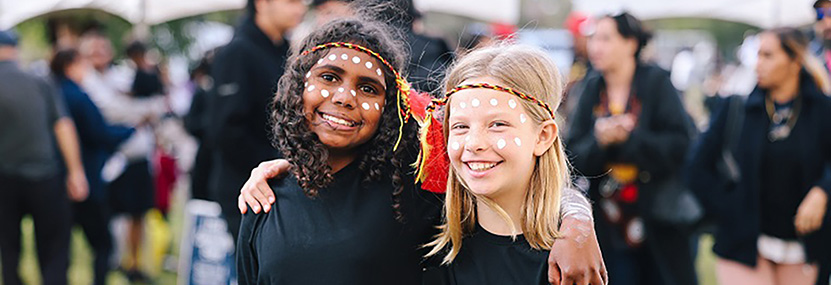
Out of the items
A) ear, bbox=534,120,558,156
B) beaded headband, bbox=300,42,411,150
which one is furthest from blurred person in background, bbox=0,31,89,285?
ear, bbox=534,120,558,156

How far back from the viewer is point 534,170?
203 cm

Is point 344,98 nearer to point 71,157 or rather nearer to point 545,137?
point 545,137

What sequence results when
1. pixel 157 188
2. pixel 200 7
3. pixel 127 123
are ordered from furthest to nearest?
pixel 200 7 < pixel 157 188 < pixel 127 123

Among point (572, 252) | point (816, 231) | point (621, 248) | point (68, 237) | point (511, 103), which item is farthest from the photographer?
point (68, 237)

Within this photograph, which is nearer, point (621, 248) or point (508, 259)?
point (508, 259)

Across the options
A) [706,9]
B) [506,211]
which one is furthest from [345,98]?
[706,9]

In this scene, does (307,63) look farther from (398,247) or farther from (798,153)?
(798,153)

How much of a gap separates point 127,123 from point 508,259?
4649mm

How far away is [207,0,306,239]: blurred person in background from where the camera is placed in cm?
382

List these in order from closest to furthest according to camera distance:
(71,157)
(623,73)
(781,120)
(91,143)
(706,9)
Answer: (781,120)
(623,73)
(71,157)
(91,143)
(706,9)

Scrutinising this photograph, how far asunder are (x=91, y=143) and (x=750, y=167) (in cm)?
402

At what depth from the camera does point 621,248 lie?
4.39 m

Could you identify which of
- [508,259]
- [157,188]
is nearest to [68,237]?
[157,188]

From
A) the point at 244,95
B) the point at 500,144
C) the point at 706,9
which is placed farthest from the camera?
the point at 706,9
